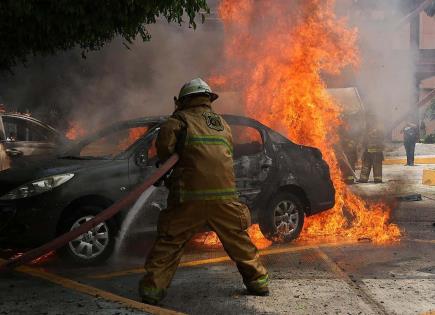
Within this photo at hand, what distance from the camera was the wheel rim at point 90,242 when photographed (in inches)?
205

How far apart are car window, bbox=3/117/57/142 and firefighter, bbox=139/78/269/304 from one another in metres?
5.67

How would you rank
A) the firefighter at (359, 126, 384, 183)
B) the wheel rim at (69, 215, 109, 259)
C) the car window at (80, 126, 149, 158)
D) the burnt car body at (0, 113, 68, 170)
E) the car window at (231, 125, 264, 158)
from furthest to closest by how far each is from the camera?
the firefighter at (359, 126, 384, 183)
the burnt car body at (0, 113, 68, 170)
the car window at (231, 125, 264, 158)
the car window at (80, 126, 149, 158)
the wheel rim at (69, 215, 109, 259)

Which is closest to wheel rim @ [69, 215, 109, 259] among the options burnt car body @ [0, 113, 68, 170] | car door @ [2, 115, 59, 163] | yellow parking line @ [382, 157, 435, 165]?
burnt car body @ [0, 113, 68, 170]

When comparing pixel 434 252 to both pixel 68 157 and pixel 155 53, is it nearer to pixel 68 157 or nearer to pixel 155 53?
pixel 68 157

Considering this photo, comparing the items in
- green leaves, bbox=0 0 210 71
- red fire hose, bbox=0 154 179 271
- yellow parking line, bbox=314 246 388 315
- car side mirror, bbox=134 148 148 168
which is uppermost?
green leaves, bbox=0 0 210 71

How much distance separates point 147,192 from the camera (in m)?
5.59

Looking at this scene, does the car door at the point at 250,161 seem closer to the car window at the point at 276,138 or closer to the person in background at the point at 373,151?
the car window at the point at 276,138

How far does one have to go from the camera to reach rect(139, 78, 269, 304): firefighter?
3.90 metres

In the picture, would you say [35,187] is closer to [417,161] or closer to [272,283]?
[272,283]

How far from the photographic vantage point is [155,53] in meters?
13.7

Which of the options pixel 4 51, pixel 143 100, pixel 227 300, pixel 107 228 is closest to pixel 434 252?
pixel 227 300

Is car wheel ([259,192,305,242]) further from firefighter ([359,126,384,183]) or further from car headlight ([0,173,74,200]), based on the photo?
firefighter ([359,126,384,183])

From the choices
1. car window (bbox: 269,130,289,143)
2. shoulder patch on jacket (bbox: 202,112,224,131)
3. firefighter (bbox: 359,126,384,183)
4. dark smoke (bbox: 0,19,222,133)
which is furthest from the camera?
firefighter (bbox: 359,126,384,183)

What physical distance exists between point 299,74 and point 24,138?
4816mm
